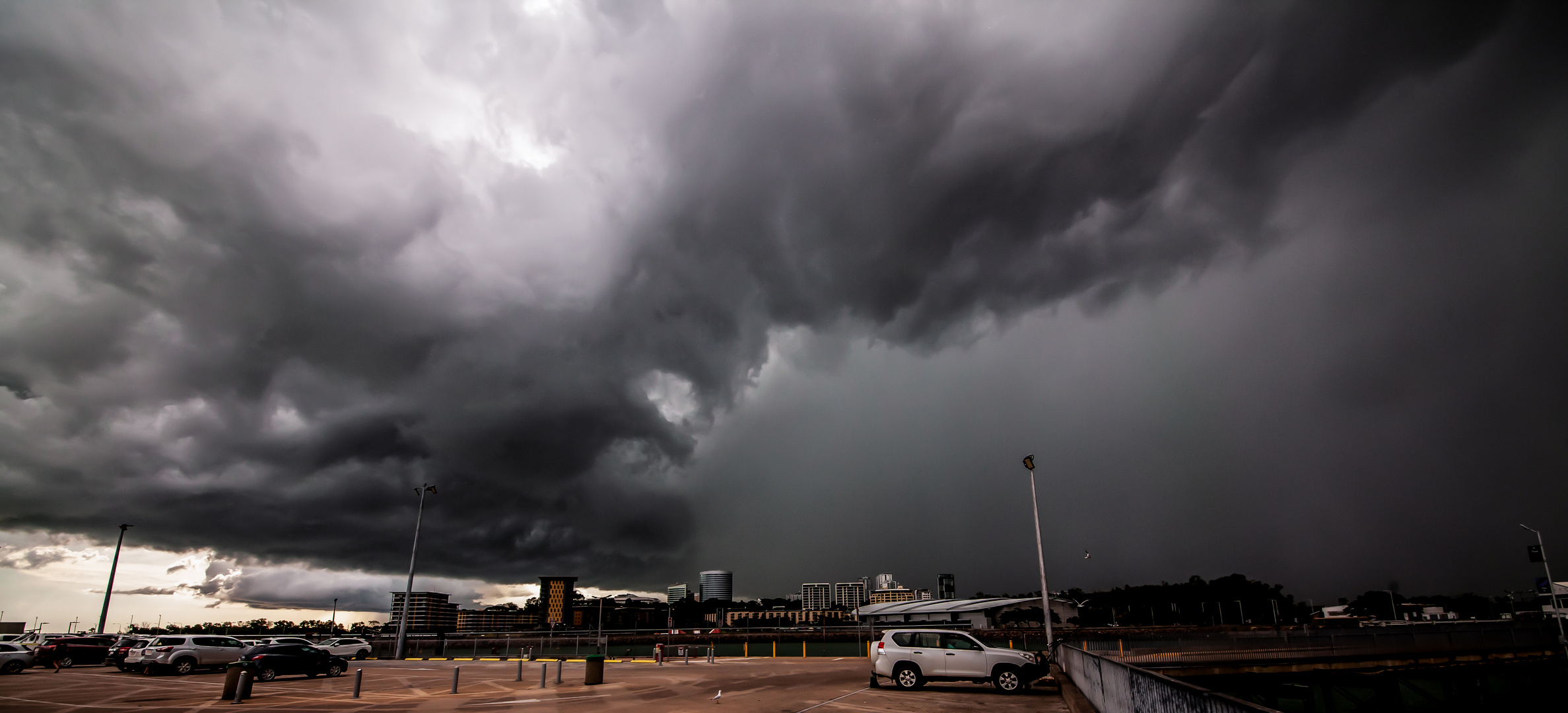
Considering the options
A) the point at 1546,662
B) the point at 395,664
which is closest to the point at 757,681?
the point at 395,664

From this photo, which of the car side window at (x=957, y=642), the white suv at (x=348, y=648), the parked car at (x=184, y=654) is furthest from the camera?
the white suv at (x=348, y=648)

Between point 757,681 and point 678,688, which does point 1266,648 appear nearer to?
point 757,681

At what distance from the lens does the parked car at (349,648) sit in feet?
148

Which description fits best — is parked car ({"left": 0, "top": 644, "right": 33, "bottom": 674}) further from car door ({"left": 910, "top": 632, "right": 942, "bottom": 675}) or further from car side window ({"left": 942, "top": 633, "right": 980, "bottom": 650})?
car side window ({"left": 942, "top": 633, "right": 980, "bottom": 650})

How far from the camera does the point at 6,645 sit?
112 ft

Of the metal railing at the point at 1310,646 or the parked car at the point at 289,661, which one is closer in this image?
the parked car at the point at 289,661

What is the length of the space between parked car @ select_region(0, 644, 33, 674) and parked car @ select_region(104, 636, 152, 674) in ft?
11.4

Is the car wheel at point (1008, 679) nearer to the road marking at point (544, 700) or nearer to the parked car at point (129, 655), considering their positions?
the road marking at point (544, 700)

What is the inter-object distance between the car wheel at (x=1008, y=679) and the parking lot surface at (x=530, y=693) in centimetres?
39

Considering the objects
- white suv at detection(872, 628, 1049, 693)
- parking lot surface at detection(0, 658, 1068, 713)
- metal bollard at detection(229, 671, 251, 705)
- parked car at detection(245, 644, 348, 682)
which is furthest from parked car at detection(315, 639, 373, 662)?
white suv at detection(872, 628, 1049, 693)

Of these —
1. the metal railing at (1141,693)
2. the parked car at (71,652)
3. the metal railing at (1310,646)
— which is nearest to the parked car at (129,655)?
the parked car at (71,652)

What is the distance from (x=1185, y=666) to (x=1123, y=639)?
5687 mm

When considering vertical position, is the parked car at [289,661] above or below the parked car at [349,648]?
above

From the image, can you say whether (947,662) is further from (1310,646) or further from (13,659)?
(13,659)
